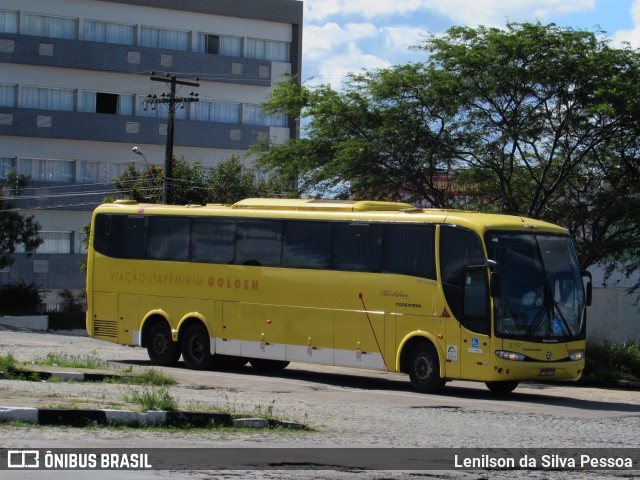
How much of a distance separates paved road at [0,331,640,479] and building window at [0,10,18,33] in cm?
3779

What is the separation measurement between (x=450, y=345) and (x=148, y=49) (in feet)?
146

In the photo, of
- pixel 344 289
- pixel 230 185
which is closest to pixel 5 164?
pixel 230 185

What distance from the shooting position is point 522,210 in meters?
31.5

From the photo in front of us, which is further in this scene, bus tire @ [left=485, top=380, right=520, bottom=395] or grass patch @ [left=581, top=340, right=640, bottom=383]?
grass patch @ [left=581, top=340, right=640, bottom=383]

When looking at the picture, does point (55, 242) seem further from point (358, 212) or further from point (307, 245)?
point (358, 212)

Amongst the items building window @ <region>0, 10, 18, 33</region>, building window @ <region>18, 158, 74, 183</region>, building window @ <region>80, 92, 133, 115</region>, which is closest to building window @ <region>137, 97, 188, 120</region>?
building window @ <region>80, 92, 133, 115</region>

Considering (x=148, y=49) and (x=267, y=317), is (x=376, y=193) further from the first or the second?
(x=148, y=49)

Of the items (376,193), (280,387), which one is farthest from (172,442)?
(376,193)

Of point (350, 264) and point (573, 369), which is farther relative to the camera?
point (350, 264)

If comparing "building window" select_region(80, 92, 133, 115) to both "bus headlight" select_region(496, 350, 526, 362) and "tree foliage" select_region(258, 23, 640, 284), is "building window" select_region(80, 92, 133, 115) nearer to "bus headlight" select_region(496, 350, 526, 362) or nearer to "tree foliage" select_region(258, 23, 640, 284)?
"tree foliage" select_region(258, 23, 640, 284)

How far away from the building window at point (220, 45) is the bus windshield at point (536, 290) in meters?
45.4

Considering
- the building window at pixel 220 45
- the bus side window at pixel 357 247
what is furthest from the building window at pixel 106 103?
the bus side window at pixel 357 247

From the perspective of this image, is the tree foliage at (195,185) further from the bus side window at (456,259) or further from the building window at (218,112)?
the bus side window at (456,259)

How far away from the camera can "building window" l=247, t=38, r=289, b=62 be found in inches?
2527
